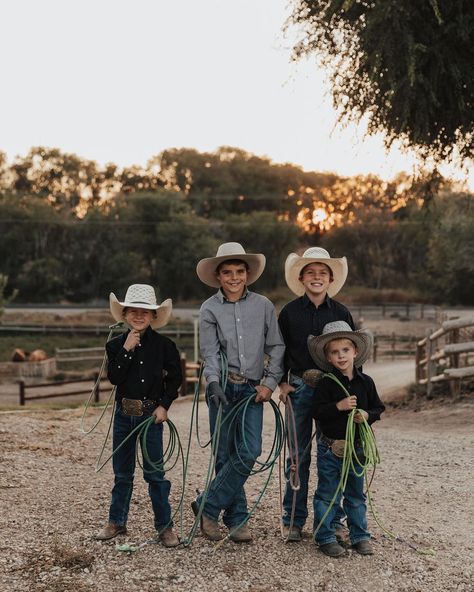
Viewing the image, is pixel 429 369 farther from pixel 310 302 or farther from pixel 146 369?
pixel 146 369

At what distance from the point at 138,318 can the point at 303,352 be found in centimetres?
96

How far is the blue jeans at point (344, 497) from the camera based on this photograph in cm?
392

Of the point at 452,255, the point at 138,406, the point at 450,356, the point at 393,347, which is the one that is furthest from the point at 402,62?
the point at 452,255

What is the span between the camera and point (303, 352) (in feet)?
13.4

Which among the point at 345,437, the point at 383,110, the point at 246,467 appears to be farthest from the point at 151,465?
the point at 383,110

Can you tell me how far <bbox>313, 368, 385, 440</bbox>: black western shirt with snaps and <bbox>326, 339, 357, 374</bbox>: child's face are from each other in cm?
7

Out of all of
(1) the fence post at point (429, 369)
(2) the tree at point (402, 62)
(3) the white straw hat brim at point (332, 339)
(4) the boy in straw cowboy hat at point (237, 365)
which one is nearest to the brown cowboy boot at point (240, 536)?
(4) the boy in straw cowboy hat at point (237, 365)

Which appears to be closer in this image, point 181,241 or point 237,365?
point 237,365

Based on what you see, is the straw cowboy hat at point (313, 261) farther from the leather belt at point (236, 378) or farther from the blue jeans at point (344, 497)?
the blue jeans at point (344, 497)

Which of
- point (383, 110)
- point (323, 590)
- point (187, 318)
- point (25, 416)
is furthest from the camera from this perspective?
point (187, 318)

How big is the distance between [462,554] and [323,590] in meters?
1.01

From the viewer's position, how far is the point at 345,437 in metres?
3.92

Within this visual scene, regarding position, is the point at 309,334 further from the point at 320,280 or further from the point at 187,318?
the point at 187,318

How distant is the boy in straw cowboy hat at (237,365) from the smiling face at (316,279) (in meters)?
0.26
